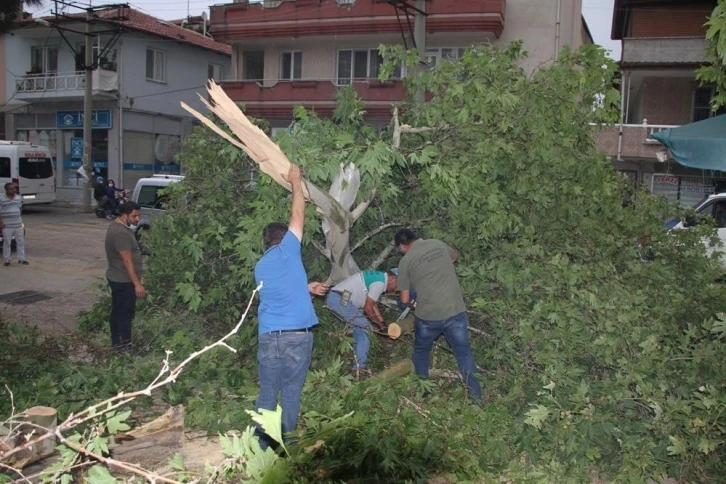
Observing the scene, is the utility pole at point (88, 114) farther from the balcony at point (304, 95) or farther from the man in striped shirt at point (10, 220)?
the man in striped shirt at point (10, 220)

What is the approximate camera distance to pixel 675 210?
7758mm

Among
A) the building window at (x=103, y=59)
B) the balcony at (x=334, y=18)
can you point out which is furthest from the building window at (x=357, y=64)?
the building window at (x=103, y=59)

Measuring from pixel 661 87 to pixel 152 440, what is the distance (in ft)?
71.4

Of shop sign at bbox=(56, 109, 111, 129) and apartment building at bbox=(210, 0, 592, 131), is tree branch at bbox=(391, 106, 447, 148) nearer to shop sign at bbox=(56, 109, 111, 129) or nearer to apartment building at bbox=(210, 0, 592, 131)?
apartment building at bbox=(210, 0, 592, 131)

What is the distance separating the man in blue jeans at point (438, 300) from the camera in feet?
18.2

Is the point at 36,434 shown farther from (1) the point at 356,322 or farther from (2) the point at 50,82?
(2) the point at 50,82

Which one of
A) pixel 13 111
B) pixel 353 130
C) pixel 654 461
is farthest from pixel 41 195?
pixel 654 461

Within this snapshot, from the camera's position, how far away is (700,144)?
600 cm

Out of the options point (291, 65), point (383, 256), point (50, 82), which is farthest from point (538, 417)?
point (50, 82)

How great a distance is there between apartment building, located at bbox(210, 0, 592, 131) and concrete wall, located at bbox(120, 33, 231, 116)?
13.5 feet

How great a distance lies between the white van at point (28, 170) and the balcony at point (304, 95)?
743cm

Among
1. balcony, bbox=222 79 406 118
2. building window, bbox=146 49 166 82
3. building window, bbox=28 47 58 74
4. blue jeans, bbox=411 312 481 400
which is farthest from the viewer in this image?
building window, bbox=28 47 58 74

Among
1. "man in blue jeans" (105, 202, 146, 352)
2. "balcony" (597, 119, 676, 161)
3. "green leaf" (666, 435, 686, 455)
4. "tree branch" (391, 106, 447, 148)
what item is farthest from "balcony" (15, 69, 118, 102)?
"green leaf" (666, 435, 686, 455)

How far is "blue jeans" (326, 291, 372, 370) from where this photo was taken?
618 cm
